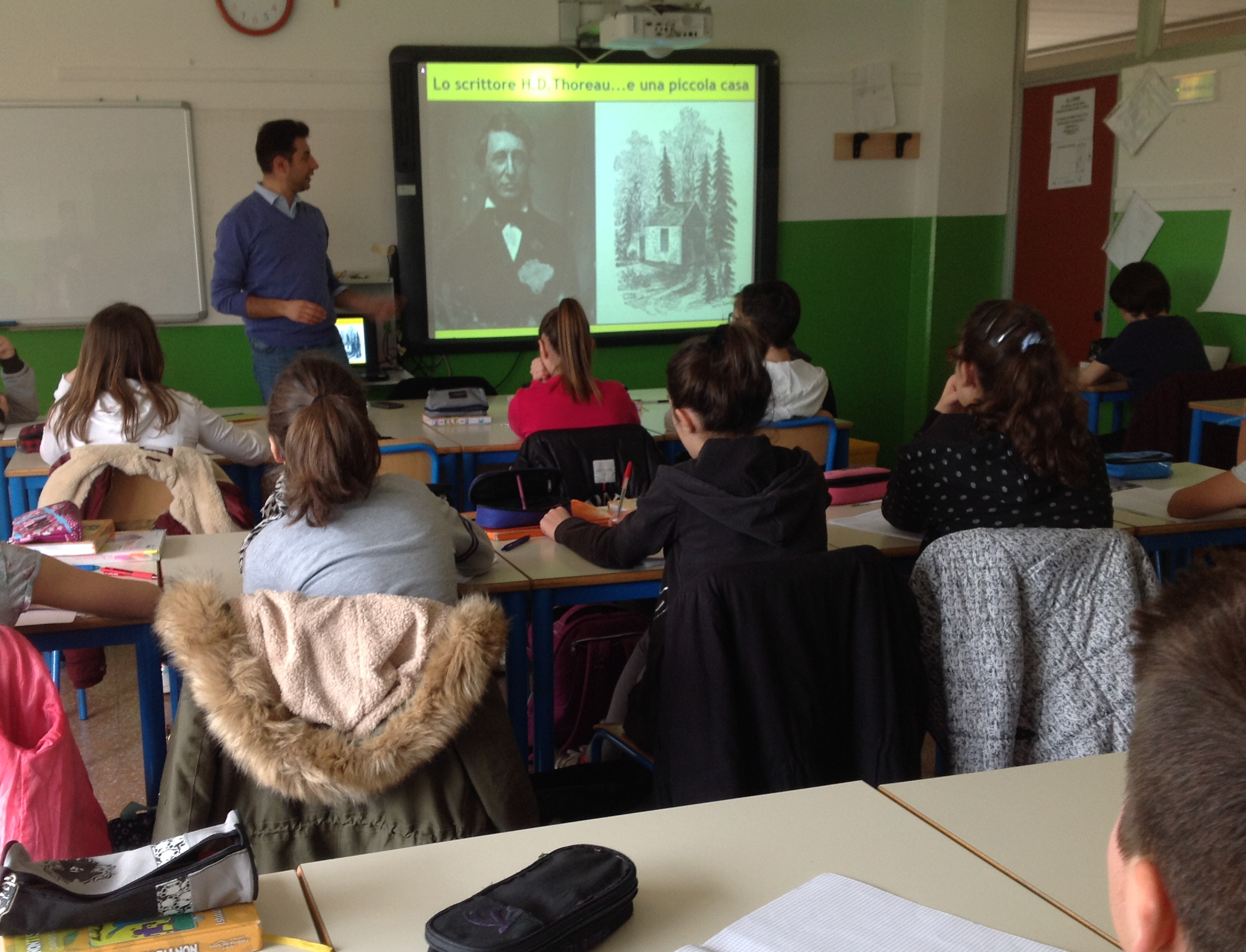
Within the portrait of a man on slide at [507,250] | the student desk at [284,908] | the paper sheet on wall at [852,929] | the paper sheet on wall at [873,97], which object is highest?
the paper sheet on wall at [873,97]

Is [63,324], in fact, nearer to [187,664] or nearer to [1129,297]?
[187,664]

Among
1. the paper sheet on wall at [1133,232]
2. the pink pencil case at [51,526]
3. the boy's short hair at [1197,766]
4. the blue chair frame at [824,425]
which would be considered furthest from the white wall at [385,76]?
the boy's short hair at [1197,766]

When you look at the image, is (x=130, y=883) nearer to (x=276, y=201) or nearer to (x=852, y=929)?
(x=852, y=929)

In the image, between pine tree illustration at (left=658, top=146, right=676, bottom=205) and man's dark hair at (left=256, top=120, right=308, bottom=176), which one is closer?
man's dark hair at (left=256, top=120, right=308, bottom=176)

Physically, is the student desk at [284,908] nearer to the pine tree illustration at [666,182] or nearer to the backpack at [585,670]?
the backpack at [585,670]

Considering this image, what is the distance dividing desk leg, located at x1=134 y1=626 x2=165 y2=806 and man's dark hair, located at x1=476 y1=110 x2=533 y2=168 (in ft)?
12.9


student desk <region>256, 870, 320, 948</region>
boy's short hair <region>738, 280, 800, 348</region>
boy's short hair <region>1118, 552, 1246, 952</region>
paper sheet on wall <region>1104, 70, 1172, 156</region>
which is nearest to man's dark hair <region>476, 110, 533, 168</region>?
boy's short hair <region>738, 280, 800, 348</region>

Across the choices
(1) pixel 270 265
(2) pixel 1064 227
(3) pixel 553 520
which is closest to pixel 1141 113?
(2) pixel 1064 227

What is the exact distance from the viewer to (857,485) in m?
3.26

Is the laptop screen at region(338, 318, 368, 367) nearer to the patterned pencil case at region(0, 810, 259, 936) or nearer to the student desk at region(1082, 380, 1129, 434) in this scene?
the student desk at region(1082, 380, 1129, 434)

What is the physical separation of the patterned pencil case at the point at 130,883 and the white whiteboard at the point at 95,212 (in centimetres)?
475

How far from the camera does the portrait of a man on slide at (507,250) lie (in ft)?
19.5

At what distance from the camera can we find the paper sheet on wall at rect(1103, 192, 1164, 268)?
5.73 meters

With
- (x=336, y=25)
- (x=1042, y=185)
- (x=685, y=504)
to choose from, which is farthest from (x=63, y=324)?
(x=1042, y=185)
